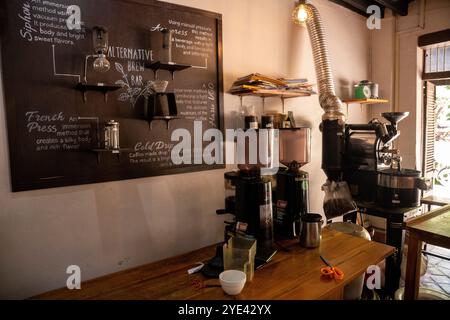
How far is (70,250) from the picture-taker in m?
1.64

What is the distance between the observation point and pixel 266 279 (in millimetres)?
1391

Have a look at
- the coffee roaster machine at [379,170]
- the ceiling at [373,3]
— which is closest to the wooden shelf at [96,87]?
the coffee roaster machine at [379,170]

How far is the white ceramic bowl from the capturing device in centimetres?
125

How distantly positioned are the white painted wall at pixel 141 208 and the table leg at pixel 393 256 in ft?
2.74

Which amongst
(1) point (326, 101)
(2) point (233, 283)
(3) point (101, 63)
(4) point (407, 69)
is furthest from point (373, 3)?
(2) point (233, 283)

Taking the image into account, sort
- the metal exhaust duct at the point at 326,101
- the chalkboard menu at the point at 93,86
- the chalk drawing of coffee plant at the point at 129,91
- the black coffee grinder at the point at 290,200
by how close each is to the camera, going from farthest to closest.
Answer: the metal exhaust duct at the point at 326,101, the black coffee grinder at the point at 290,200, the chalk drawing of coffee plant at the point at 129,91, the chalkboard menu at the point at 93,86

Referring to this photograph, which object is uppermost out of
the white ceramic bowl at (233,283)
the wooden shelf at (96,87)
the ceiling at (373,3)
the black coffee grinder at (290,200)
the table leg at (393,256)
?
the ceiling at (373,3)

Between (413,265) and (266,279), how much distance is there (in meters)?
1.14

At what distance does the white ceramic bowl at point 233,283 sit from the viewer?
125 centimetres

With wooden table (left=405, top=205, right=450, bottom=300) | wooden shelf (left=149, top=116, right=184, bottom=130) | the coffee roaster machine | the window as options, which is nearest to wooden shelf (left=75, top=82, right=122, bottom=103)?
wooden shelf (left=149, top=116, right=184, bottom=130)

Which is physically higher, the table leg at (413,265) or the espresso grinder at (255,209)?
the espresso grinder at (255,209)

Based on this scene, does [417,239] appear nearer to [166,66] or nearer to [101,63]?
[166,66]

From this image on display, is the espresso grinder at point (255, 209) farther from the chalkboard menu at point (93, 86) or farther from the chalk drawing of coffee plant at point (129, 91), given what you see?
the chalk drawing of coffee plant at point (129, 91)
